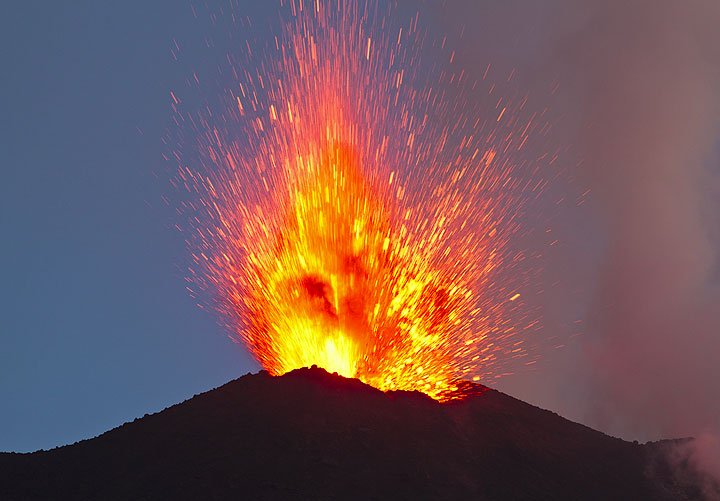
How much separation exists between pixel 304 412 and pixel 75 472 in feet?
35.8

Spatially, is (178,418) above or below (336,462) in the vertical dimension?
above

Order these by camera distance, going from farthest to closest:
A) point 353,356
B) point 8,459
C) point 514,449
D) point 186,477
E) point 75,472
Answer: point 353,356 < point 514,449 < point 8,459 < point 75,472 < point 186,477

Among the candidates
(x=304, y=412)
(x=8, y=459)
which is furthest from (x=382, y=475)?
(x=8, y=459)

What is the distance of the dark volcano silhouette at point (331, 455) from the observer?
3128 centimetres

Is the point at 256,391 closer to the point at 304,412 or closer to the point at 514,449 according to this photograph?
the point at 304,412

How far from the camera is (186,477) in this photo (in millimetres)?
31109

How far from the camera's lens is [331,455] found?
33.1m

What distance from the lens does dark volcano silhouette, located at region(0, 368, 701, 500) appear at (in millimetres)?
31281

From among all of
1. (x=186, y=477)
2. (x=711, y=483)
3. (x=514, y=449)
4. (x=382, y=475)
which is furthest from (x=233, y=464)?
(x=711, y=483)

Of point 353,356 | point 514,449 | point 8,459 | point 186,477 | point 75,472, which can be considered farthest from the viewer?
point 353,356

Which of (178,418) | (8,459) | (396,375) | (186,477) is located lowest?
(186,477)

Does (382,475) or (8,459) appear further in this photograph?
(8,459)

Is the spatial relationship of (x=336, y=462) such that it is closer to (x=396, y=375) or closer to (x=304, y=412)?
(x=304, y=412)

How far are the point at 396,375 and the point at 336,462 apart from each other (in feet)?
34.8
